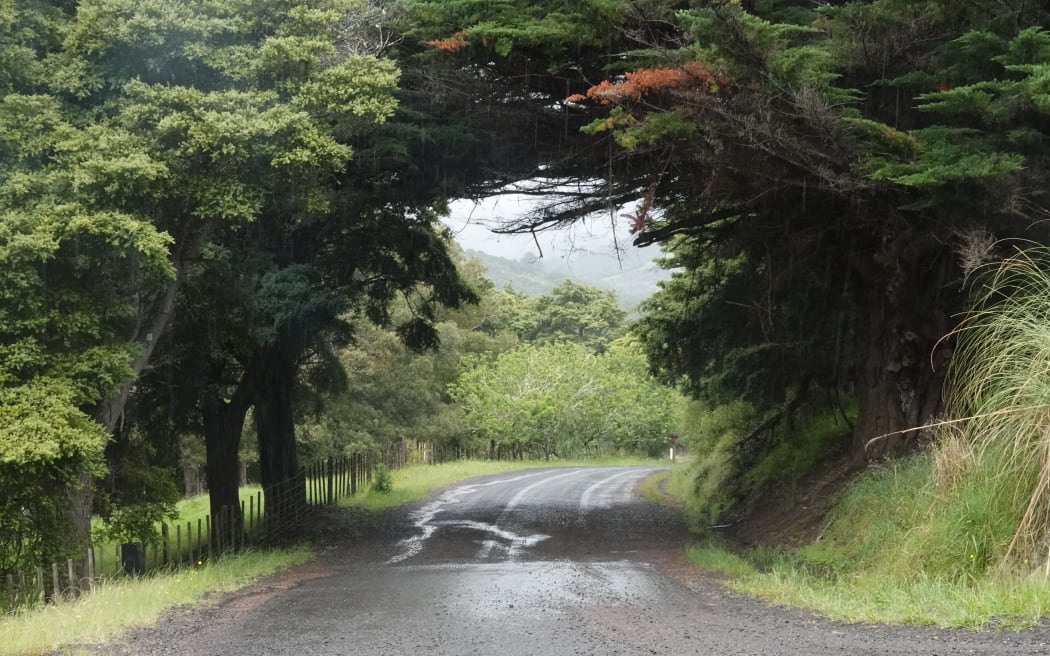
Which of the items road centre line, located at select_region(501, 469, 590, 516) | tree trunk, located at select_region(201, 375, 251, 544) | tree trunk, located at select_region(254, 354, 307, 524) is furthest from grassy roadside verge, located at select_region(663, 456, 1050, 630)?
tree trunk, located at select_region(201, 375, 251, 544)

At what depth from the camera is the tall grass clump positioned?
7.62 metres

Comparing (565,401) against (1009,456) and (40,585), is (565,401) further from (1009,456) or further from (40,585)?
(1009,456)

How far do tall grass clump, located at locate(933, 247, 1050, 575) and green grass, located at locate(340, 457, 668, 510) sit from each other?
15778mm

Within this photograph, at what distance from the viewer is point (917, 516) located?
9828mm

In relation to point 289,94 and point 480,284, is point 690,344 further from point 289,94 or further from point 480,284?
point 480,284

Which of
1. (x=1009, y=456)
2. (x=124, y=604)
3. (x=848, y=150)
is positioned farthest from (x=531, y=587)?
(x=848, y=150)

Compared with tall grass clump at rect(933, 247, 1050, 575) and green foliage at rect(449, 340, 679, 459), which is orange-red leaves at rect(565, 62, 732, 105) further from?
green foliage at rect(449, 340, 679, 459)

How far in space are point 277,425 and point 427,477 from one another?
11826 millimetres

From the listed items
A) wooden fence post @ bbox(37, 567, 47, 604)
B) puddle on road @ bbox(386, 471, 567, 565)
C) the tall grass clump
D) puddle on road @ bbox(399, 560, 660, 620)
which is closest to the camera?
the tall grass clump

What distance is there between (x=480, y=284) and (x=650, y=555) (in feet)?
116

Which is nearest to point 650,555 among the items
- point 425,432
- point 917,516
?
point 917,516

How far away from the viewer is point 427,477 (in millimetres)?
31359

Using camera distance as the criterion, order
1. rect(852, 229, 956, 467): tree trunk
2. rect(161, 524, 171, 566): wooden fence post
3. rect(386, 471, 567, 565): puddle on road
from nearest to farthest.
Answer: rect(852, 229, 956, 467): tree trunk → rect(161, 524, 171, 566): wooden fence post → rect(386, 471, 567, 565): puddle on road

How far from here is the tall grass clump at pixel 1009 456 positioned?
25.0 ft
